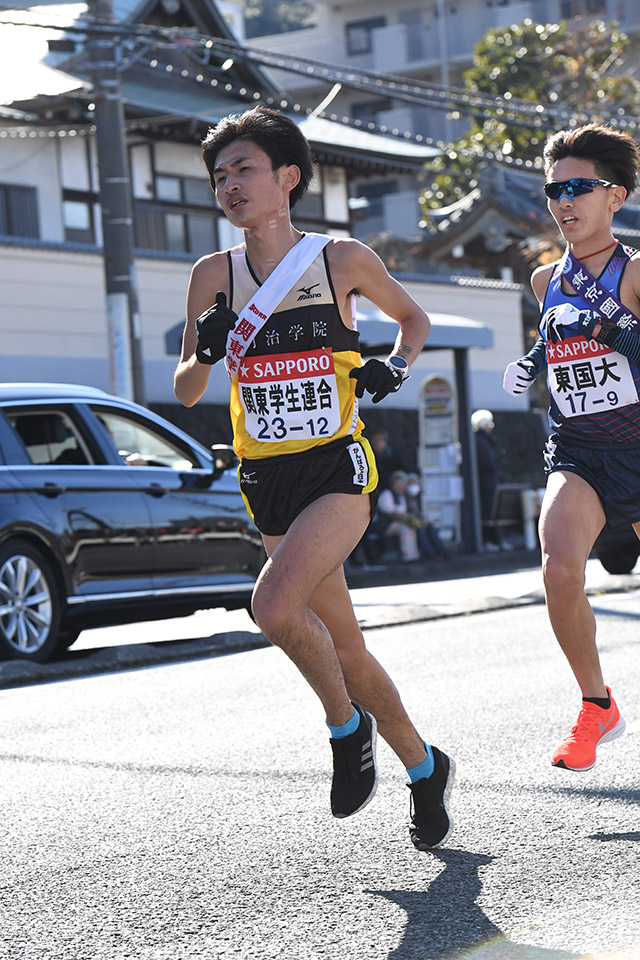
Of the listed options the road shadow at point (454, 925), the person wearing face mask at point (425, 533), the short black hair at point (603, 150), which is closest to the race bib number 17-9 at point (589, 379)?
the short black hair at point (603, 150)

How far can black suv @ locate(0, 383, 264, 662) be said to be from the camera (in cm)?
952

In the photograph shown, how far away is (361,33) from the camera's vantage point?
6325 centimetres

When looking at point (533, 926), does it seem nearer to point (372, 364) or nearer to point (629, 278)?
point (372, 364)

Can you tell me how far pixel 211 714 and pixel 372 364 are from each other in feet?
10.5

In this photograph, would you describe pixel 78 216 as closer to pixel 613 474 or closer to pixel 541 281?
pixel 541 281

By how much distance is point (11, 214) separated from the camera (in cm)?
2772

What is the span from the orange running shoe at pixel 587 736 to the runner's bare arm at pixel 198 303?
5.02 feet

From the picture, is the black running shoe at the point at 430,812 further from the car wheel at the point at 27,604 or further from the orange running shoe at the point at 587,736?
the car wheel at the point at 27,604

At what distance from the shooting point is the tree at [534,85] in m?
38.6

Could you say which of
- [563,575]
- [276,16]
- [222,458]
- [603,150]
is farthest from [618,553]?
[276,16]

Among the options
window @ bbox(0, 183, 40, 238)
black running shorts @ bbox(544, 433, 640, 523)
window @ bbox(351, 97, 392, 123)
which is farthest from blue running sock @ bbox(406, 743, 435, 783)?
window @ bbox(351, 97, 392, 123)

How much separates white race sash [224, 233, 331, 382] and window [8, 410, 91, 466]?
5.65 meters

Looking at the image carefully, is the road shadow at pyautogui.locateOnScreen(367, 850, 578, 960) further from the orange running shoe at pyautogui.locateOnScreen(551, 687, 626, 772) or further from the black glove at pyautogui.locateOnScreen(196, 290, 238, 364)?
the black glove at pyautogui.locateOnScreen(196, 290, 238, 364)

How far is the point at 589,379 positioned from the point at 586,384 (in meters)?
0.02
